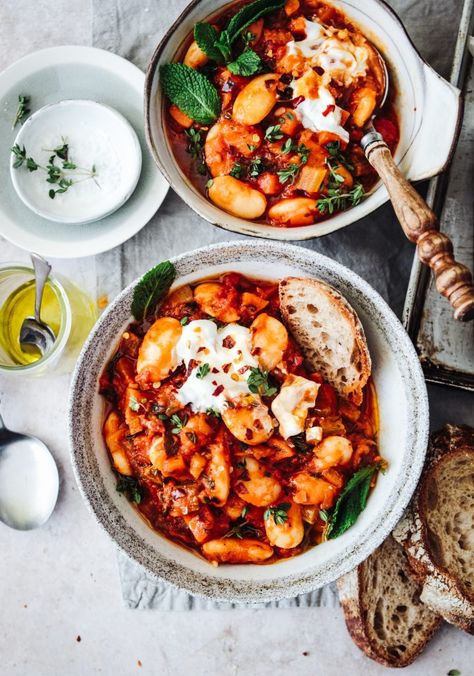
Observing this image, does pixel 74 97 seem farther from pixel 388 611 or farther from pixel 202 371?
pixel 388 611

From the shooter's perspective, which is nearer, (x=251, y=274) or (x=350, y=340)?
(x=350, y=340)

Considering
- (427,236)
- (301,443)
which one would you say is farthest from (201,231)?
(427,236)

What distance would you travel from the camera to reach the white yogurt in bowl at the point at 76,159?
262cm

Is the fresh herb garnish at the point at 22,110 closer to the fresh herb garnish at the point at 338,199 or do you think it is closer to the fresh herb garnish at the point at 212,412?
the fresh herb garnish at the point at 338,199

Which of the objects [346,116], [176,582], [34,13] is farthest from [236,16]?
[176,582]

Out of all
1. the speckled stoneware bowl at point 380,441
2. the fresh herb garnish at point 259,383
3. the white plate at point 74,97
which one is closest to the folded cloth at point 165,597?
the speckled stoneware bowl at point 380,441

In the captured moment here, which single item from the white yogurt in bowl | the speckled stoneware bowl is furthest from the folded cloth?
the white yogurt in bowl

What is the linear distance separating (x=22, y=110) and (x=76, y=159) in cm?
30

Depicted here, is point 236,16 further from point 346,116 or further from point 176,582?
point 176,582

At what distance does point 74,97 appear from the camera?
2.71 m

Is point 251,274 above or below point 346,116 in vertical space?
below

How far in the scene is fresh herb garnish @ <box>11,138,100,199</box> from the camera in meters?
2.61

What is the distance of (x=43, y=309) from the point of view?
2.68 m

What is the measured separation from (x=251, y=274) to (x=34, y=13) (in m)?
1.44
